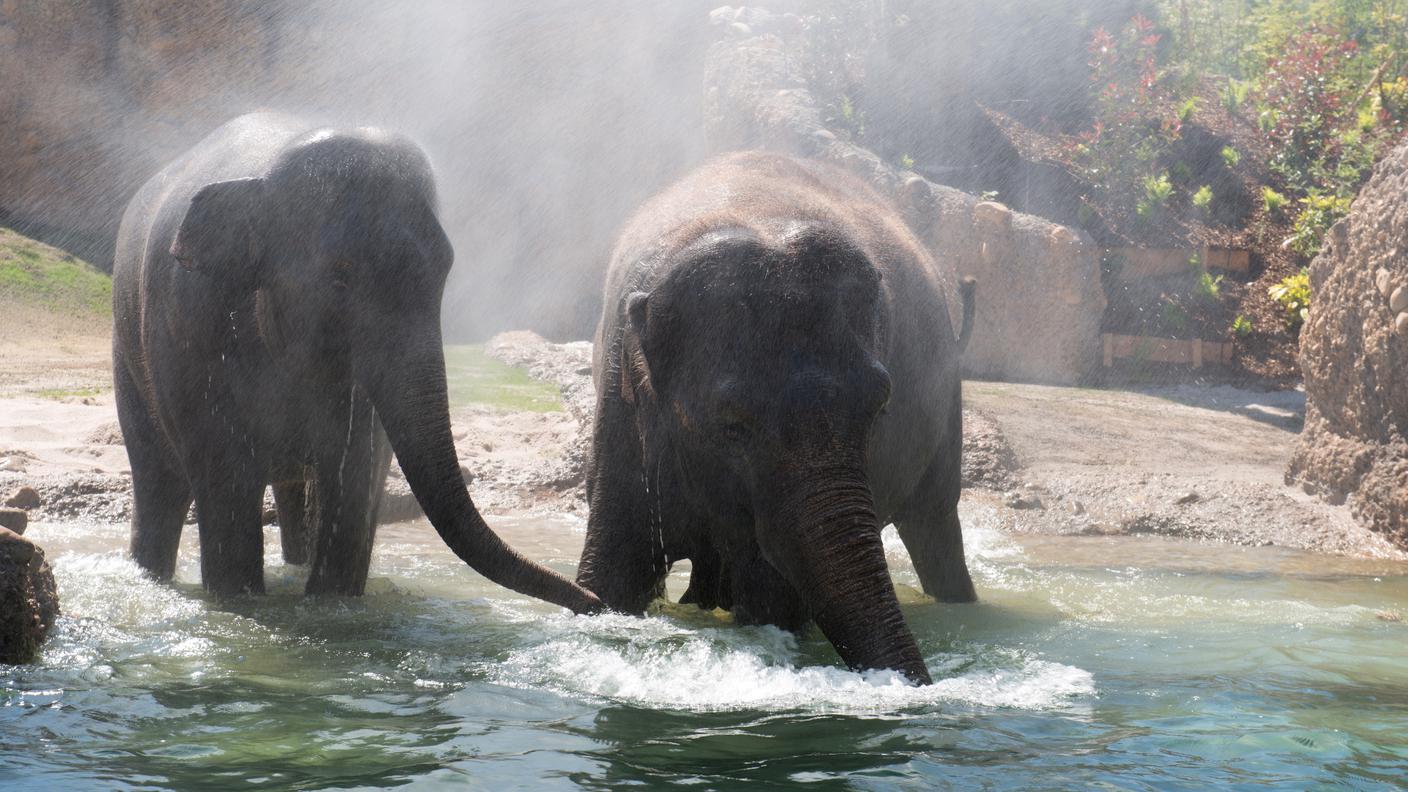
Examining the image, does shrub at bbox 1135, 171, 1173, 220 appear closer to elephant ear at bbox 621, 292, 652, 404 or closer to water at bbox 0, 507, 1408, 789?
water at bbox 0, 507, 1408, 789

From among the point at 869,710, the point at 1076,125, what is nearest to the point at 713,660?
the point at 869,710

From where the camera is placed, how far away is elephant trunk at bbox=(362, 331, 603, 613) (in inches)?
216

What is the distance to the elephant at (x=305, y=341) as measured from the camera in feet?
18.3

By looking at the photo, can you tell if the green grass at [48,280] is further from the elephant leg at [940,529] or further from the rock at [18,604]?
the rock at [18,604]

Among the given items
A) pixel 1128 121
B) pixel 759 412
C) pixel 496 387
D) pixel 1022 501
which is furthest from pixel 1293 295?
pixel 759 412

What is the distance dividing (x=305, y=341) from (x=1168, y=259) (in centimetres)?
1404

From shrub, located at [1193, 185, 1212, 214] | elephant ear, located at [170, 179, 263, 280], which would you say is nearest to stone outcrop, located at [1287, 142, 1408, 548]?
elephant ear, located at [170, 179, 263, 280]

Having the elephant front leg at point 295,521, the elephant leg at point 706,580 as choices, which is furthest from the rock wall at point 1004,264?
the elephant leg at point 706,580

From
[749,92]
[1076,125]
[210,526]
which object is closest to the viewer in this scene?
[210,526]

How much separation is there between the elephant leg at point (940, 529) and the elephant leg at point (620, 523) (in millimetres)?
1816

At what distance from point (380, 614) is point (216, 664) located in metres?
1.22

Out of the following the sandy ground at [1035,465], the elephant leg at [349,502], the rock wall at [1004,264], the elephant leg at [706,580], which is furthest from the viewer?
the rock wall at [1004,264]

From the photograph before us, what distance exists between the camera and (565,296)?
23422 millimetres

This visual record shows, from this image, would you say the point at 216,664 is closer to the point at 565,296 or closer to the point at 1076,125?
the point at 1076,125
